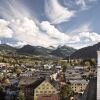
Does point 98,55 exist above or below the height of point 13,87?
above

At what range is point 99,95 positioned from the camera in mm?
24875

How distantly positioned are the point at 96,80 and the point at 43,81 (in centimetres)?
9378

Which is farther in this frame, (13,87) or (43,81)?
(13,87)

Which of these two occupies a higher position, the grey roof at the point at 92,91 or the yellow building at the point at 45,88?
the grey roof at the point at 92,91

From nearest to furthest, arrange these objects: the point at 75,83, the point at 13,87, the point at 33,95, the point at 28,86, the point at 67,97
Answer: the point at 67,97, the point at 33,95, the point at 28,86, the point at 13,87, the point at 75,83

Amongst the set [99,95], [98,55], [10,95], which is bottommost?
[10,95]

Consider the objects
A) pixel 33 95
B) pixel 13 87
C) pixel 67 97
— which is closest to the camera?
pixel 67 97

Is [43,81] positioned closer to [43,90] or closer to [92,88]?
[43,90]

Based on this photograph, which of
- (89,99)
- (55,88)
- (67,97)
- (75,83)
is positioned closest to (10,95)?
(55,88)

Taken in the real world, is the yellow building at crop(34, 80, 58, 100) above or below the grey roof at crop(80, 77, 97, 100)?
below

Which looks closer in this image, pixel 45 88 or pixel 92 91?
pixel 92 91

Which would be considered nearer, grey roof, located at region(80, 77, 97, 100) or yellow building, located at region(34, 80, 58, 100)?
grey roof, located at region(80, 77, 97, 100)

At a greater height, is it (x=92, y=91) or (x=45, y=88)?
(x=92, y=91)

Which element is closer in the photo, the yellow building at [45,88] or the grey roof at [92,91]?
the grey roof at [92,91]
